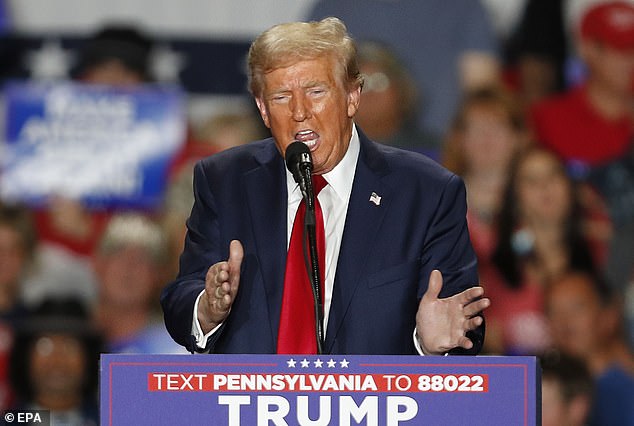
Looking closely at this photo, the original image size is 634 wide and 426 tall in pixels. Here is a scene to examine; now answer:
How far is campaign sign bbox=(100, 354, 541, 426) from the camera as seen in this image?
202 centimetres

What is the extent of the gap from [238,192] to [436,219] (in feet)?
1.30

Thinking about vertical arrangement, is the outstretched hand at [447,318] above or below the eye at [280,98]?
below

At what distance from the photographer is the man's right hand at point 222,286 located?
7.13 ft

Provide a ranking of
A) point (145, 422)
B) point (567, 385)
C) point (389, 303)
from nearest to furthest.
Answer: point (145, 422), point (389, 303), point (567, 385)

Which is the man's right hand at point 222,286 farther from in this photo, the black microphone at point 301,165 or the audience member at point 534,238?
the audience member at point 534,238

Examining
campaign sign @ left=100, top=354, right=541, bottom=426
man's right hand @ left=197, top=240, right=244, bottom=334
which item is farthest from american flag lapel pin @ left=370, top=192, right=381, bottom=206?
campaign sign @ left=100, top=354, right=541, bottom=426

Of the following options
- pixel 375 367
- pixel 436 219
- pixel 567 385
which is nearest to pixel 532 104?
pixel 567 385

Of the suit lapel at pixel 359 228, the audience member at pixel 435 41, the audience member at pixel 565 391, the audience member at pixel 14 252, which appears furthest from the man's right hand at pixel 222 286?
the audience member at pixel 435 41

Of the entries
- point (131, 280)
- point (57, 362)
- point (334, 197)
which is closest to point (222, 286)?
point (334, 197)

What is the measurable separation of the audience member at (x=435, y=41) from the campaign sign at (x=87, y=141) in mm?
881

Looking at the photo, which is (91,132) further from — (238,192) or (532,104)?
(238,192)

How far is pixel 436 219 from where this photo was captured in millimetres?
2533

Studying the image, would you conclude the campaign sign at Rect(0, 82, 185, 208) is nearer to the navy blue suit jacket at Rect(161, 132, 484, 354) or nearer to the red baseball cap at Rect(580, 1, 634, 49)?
the red baseball cap at Rect(580, 1, 634, 49)

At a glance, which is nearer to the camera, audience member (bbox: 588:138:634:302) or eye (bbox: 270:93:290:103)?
eye (bbox: 270:93:290:103)
